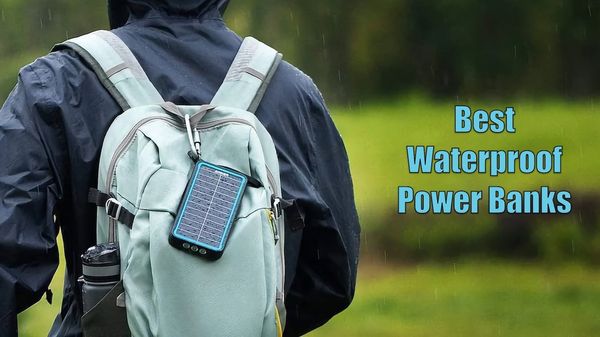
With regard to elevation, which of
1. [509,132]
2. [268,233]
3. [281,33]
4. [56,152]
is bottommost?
[268,233]

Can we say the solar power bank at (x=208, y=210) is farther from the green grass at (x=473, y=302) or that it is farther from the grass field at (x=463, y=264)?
the grass field at (x=463, y=264)

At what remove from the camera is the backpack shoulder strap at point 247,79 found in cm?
216

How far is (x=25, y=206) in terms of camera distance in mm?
1989

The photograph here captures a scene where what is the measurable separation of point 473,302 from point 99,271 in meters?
5.69

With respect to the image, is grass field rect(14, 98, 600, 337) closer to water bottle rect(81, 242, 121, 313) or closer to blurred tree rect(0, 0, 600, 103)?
blurred tree rect(0, 0, 600, 103)

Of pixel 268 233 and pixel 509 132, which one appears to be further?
pixel 509 132

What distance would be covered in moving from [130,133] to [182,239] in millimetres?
217

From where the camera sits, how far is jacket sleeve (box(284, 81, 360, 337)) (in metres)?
2.34

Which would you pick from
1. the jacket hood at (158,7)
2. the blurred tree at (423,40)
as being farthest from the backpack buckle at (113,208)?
the blurred tree at (423,40)

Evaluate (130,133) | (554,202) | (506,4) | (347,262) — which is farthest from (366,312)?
(130,133)

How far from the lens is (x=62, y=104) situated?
6.75 ft

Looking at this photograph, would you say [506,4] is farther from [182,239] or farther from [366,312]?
[182,239]

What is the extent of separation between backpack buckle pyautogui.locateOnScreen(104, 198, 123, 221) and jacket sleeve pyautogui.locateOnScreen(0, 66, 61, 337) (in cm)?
10

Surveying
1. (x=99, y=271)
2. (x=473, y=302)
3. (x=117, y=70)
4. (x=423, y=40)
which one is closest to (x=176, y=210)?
(x=99, y=271)
